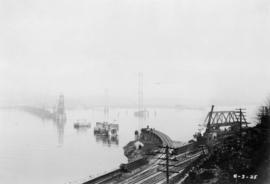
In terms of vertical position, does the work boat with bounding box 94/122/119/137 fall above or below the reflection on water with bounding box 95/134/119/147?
above

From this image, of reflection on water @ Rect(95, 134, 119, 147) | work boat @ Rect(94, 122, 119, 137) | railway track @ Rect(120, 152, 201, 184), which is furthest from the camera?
work boat @ Rect(94, 122, 119, 137)

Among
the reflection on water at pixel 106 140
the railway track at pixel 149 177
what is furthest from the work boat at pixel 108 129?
the railway track at pixel 149 177

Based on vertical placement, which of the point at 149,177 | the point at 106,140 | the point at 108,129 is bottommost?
the point at 106,140

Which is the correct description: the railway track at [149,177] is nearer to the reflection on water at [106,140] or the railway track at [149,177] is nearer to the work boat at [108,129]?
the reflection on water at [106,140]

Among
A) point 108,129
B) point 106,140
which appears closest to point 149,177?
point 106,140

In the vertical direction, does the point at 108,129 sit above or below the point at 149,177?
below

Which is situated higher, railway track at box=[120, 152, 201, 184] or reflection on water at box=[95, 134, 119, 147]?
railway track at box=[120, 152, 201, 184]

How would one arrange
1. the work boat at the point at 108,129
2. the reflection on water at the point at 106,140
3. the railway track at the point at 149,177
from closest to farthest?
1. the railway track at the point at 149,177
2. the reflection on water at the point at 106,140
3. the work boat at the point at 108,129

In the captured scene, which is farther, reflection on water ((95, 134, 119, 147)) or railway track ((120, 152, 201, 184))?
reflection on water ((95, 134, 119, 147))

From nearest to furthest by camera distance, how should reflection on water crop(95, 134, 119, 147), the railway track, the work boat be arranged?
the railway track → reflection on water crop(95, 134, 119, 147) → the work boat

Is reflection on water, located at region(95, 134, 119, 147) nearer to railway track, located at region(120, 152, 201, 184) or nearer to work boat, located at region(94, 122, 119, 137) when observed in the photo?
work boat, located at region(94, 122, 119, 137)

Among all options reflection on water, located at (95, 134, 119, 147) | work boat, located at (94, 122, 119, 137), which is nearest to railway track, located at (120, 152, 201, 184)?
reflection on water, located at (95, 134, 119, 147)

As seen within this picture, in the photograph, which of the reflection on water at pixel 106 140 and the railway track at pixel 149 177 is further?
the reflection on water at pixel 106 140

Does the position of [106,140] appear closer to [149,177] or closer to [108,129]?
[108,129]
